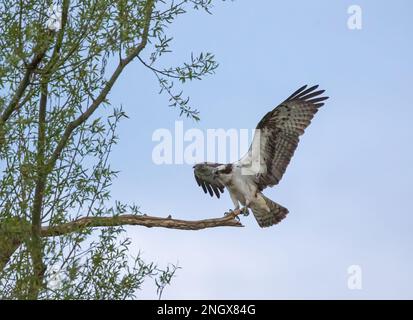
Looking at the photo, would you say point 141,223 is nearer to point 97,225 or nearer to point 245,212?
point 97,225

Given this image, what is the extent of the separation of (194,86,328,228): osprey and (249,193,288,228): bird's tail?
391 millimetres

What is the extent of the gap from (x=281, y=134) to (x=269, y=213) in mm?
1492

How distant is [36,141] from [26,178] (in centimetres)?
52

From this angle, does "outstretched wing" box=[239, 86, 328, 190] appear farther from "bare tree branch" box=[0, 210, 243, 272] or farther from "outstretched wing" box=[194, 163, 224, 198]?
"bare tree branch" box=[0, 210, 243, 272]

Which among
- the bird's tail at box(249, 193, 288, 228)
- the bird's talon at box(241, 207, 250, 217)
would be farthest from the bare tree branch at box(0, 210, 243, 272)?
the bird's tail at box(249, 193, 288, 228)

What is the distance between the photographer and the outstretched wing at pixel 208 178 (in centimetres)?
1548

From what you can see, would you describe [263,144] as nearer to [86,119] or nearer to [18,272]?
[86,119]

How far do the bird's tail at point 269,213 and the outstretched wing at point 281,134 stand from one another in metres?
0.65

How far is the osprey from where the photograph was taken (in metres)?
14.9

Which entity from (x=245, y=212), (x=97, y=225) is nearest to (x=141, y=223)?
(x=97, y=225)

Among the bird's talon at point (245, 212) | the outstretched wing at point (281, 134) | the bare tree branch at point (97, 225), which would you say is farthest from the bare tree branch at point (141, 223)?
the outstretched wing at point (281, 134)

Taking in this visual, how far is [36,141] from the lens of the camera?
10.6m

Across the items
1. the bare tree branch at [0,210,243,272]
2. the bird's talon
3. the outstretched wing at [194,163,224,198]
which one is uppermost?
the outstretched wing at [194,163,224,198]
